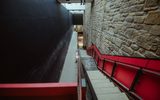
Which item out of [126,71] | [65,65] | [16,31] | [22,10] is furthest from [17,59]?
[65,65]

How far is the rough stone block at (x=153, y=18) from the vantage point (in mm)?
1758

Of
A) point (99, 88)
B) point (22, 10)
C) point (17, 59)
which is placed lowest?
point (99, 88)

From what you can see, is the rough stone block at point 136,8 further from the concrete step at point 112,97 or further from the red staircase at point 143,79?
the concrete step at point 112,97

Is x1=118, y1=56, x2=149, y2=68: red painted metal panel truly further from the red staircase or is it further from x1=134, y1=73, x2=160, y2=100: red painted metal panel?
x1=134, y1=73, x2=160, y2=100: red painted metal panel

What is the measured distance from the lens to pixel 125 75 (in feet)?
8.00

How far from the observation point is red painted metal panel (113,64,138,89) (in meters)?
2.19

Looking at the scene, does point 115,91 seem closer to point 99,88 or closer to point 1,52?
point 99,88

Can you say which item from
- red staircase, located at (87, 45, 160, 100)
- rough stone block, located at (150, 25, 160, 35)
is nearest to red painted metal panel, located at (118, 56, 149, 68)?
red staircase, located at (87, 45, 160, 100)

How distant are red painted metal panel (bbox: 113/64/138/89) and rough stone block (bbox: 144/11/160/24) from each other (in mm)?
724

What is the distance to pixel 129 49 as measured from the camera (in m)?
2.54

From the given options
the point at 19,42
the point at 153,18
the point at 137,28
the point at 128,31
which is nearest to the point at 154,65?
the point at 153,18

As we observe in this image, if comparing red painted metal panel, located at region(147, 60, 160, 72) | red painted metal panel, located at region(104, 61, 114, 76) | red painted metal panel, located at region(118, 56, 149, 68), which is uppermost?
red painted metal panel, located at region(147, 60, 160, 72)

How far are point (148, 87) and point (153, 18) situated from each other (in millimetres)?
911

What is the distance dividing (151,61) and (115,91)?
2.17ft
